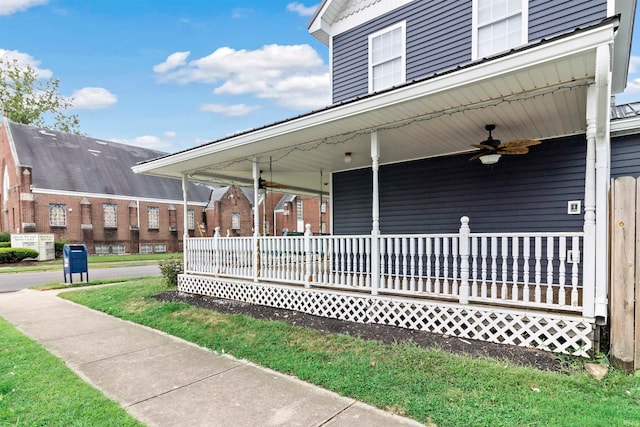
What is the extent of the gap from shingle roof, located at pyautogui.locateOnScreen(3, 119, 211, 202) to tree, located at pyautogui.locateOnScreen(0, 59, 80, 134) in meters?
9.36

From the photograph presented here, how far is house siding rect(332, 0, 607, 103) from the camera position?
6.13m

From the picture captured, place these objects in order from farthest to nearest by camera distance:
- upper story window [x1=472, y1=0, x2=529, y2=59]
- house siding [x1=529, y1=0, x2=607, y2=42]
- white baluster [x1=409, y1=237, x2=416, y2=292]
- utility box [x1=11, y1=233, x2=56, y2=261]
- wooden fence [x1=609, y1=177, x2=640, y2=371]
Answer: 1. utility box [x1=11, y1=233, x2=56, y2=261]
2. upper story window [x1=472, y1=0, x2=529, y2=59]
3. house siding [x1=529, y1=0, x2=607, y2=42]
4. white baluster [x1=409, y1=237, x2=416, y2=292]
5. wooden fence [x1=609, y1=177, x2=640, y2=371]

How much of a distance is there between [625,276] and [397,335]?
2659 mm

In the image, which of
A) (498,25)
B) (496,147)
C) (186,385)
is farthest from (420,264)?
(498,25)

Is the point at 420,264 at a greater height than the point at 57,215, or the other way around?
the point at 57,215

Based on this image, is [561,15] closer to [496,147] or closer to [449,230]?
[496,147]

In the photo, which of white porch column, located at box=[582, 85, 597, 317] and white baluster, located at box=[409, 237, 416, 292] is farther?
white baluster, located at box=[409, 237, 416, 292]

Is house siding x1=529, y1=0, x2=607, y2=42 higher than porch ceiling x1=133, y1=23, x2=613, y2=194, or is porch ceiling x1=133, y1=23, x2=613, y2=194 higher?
house siding x1=529, y1=0, x2=607, y2=42

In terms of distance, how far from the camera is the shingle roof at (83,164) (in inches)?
986

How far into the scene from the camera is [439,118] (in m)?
5.36

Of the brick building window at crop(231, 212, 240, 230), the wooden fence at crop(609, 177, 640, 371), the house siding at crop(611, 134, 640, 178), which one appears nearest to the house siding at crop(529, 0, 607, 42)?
the house siding at crop(611, 134, 640, 178)

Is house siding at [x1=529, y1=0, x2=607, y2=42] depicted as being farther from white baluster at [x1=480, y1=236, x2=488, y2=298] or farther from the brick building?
the brick building

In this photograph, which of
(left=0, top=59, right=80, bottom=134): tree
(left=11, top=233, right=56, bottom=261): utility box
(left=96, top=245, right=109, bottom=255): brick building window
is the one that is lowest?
(left=96, top=245, right=109, bottom=255): brick building window

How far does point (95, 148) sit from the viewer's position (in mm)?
29766
